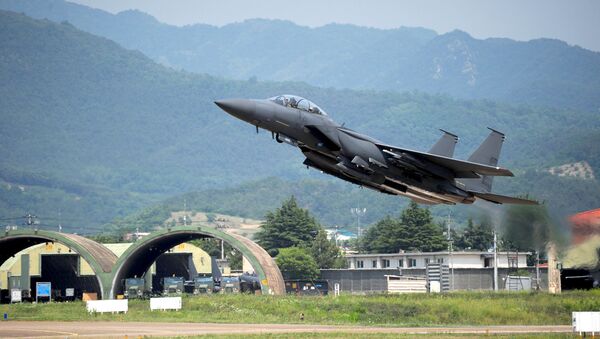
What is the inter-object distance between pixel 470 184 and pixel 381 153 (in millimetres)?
6111

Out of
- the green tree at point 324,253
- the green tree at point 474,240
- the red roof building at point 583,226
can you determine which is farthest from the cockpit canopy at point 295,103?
the green tree at point 474,240

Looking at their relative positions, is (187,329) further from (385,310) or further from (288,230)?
(288,230)

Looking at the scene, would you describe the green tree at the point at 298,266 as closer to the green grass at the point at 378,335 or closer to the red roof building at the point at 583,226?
the red roof building at the point at 583,226

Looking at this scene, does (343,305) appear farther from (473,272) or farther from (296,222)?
(296,222)

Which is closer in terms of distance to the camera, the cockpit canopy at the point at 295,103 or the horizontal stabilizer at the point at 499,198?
the cockpit canopy at the point at 295,103

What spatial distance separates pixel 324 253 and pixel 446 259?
101 ft

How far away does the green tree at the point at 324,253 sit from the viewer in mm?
109000

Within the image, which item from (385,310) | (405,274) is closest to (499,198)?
(385,310)

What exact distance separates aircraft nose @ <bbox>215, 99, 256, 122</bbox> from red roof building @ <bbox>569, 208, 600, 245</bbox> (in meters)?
19.5

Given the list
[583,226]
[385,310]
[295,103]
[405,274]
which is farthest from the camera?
[405,274]

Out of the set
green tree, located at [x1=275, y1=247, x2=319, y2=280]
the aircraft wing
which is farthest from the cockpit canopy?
green tree, located at [x1=275, y1=247, x2=319, y2=280]

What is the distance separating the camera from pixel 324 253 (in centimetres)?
11106

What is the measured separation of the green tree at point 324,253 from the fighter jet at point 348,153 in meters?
70.4

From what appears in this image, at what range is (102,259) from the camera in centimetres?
6706
